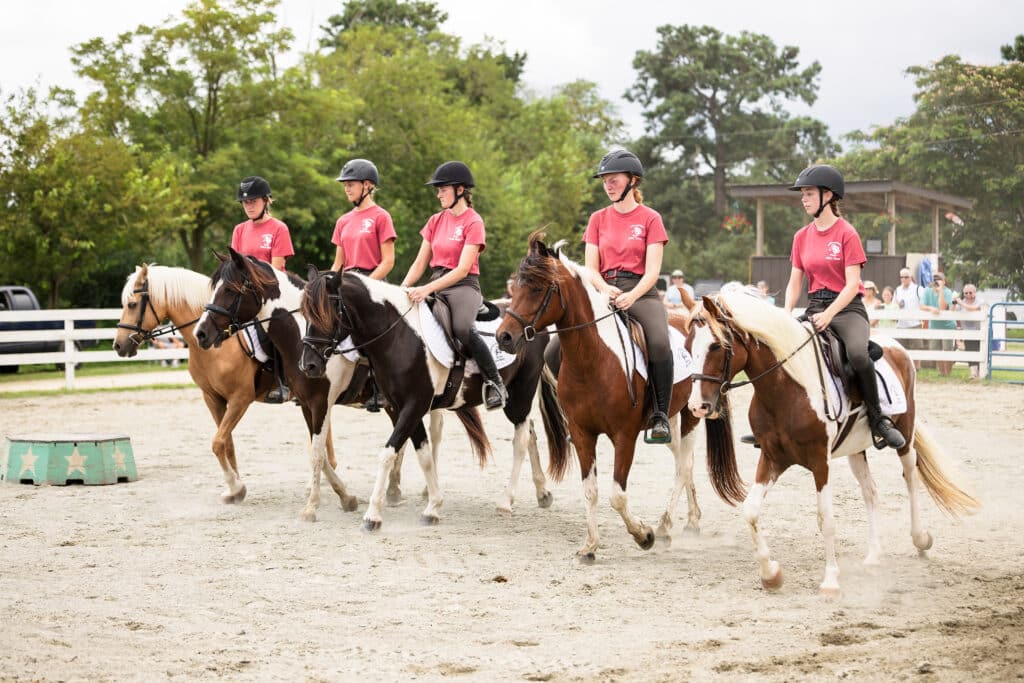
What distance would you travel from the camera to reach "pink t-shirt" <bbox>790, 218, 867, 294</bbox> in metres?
7.07

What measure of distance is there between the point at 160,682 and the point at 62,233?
21063 millimetres

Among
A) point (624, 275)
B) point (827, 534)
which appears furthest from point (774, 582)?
point (624, 275)

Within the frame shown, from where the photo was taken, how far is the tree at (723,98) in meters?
62.8

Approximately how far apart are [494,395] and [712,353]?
276 cm

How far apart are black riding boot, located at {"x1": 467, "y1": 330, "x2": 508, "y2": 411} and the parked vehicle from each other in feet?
54.0

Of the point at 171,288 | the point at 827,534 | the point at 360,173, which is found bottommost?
the point at 827,534

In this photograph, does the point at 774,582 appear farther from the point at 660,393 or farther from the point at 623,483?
the point at 660,393

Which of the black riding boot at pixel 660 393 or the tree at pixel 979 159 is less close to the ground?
the tree at pixel 979 159

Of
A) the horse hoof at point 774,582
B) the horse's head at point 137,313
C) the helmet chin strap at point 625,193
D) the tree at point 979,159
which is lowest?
the horse hoof at point 774,582

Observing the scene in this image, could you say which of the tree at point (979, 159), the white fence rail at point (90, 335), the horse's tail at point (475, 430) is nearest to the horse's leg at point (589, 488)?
the horse's tail at point (475, 430)

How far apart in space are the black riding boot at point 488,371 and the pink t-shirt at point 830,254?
2.70 metres

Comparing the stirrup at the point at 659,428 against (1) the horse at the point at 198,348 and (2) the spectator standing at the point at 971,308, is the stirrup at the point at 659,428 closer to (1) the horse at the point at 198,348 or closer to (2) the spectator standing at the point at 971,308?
(1) the horse at the point at 198,348

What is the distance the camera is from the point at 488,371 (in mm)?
8828

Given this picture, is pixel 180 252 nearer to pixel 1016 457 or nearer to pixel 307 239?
pixel 307 239
